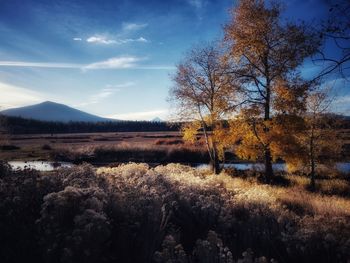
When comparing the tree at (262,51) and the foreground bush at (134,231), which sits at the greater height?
the tree at (262,51)

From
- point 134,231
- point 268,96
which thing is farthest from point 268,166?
point 134,231

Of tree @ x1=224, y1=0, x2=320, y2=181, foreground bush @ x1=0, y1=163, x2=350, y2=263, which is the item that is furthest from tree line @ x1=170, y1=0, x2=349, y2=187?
foreground bush @ x1=0, y1=163, x2=350, y2=263

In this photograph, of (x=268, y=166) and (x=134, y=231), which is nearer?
(x=134, y=231)

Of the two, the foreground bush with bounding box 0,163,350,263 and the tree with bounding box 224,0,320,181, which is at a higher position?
the tree with bounding box 224,0,320,181

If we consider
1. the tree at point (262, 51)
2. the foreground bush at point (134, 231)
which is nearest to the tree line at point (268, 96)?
the tree at point (262, 51)

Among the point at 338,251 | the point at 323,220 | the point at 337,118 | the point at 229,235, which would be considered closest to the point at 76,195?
the point at 229,235

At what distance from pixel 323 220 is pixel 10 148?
207ft

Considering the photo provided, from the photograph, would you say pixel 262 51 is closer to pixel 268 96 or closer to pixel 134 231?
pixel 268 96

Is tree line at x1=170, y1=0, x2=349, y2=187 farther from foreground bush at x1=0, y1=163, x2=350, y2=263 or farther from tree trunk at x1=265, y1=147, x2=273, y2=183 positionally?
foreground bush at x1=0, y1=163, x2=350, y2=263

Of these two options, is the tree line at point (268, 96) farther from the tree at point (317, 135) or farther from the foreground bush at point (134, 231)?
the foreground bush at point (134, 231)

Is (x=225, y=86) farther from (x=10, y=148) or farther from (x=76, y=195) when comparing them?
(x=10, y=148)

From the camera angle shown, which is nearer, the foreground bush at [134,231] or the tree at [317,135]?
the foreground bush at [134,231]

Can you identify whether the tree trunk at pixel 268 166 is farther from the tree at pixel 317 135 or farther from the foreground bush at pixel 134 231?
the foreground bush at pixel 134 231

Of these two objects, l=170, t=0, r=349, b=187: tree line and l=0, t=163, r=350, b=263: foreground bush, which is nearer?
l=0, t=163, r=350, b=263: foreground bush
